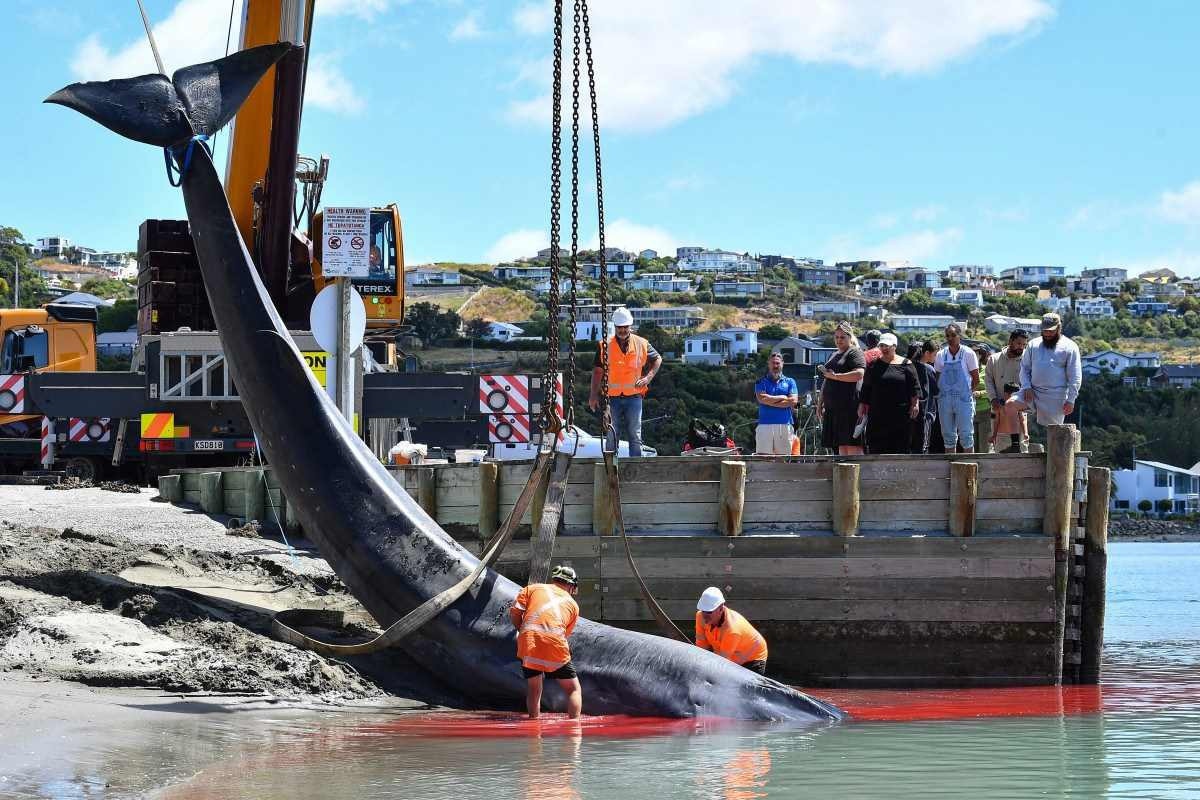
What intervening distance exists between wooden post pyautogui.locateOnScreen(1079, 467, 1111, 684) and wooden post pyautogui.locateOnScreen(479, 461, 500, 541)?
5572 millimetres

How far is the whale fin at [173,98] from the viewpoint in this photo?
39.7ft

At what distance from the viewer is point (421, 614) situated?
1148 cm

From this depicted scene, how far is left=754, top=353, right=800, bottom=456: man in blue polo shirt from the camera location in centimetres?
1612

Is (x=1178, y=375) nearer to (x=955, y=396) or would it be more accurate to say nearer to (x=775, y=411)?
(x=955, y=396)

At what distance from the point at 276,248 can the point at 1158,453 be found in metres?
127

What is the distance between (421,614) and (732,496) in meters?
3.24

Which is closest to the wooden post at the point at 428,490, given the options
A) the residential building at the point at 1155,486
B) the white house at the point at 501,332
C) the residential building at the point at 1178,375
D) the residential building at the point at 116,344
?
the residential building at the point at 116,344

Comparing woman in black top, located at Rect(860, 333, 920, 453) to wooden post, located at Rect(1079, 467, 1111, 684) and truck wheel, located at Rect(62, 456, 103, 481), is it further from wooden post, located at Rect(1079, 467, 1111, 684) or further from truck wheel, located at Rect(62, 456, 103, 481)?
truck wheel, located at Rect(62, 456, 103, 481)

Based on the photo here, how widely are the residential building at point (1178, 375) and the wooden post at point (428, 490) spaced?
156898mm

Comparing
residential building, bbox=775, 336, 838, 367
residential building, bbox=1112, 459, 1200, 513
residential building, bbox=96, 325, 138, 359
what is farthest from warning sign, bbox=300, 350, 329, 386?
residential building, bbox=775, 336, 838, 367

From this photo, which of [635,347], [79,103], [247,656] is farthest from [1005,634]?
[79,103]

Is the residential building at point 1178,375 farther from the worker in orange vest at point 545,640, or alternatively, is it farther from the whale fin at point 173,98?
the worker in orange vest at point 545,640

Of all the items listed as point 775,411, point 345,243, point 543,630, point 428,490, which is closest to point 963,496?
point 775,411

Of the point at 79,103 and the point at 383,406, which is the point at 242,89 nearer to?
the point at 79,103
